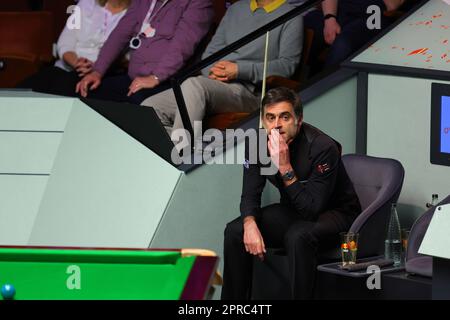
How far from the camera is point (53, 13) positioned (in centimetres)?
810

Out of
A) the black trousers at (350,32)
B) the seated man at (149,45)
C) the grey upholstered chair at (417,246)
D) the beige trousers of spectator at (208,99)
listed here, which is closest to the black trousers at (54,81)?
the seated man at (149,45)

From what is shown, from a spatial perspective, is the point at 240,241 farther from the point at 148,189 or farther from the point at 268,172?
the point at 148,189

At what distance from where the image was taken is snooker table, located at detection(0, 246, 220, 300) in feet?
12.8

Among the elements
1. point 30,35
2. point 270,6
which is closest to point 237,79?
point 270,6

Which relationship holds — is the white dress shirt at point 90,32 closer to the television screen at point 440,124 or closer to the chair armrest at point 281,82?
the chair armrest at point 281,82

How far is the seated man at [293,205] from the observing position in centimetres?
520

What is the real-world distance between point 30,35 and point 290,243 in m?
3.25

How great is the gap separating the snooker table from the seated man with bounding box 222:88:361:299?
1.20m

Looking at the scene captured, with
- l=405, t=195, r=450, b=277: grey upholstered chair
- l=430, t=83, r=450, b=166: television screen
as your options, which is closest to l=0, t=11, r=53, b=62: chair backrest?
l=430, t=83, r=450, b=166: television screen

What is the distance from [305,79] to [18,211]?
5.42ft

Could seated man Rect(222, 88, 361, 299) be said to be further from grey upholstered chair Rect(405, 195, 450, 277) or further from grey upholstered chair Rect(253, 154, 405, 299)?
grey upholstered chair Rect(405, 195, 450, 277)
